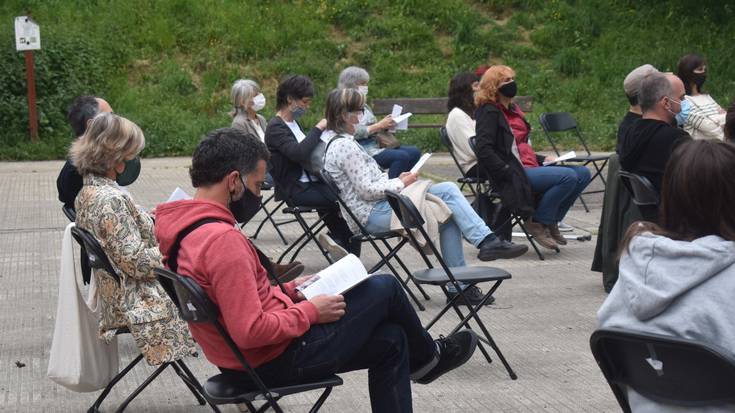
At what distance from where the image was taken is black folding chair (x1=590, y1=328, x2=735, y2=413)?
3.09m

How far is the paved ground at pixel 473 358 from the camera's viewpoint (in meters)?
5.59

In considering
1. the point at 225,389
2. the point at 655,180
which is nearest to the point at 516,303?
the point at 655,180

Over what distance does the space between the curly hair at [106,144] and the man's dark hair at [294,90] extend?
393 cm

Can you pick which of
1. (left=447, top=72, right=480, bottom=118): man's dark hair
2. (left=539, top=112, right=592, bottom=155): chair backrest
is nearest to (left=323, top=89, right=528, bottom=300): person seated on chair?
(left=447, top=72, right=480, bottom=118): man's dark hair

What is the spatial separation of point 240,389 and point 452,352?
1.15m

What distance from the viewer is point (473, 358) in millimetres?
6402

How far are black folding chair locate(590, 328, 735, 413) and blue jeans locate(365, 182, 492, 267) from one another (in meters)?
4.28

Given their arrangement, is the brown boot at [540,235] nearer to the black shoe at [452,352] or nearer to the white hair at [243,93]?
the white hair at [243,93]

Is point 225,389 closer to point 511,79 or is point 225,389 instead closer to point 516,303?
point 516,303

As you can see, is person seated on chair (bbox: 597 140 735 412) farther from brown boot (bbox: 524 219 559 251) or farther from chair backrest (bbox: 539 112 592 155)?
chair backrest (bbox: 539 112 592 155)

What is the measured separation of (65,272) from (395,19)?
1806cm

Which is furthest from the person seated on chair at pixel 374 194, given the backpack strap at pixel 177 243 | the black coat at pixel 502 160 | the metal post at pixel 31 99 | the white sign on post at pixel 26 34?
the metal post at pixel 31 99

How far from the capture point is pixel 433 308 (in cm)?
761

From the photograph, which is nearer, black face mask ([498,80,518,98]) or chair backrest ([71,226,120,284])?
chair backrest ([71,226,120,284])
